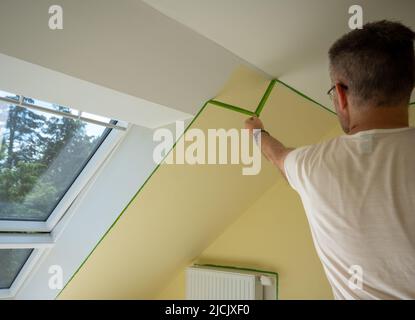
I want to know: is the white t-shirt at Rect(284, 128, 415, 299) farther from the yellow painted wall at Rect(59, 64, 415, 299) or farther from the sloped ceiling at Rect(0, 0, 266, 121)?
the yellow painted wall at Rect(59, 64, 415, 299)

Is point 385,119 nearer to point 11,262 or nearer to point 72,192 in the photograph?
point 72,192

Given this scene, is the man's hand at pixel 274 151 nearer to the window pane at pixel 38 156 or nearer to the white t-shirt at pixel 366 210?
the white t-shirt at pixel 366 210

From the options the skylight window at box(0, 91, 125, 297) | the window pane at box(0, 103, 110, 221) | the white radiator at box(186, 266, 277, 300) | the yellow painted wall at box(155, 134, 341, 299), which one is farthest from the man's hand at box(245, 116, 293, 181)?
the white radiator at box(186, 266, 277, 300)

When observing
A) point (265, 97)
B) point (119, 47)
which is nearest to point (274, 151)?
point (119, 47)

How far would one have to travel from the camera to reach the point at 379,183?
80cm

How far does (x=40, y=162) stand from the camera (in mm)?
2553

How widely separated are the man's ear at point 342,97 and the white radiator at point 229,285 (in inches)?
97.3

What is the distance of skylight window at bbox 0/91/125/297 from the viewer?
90.6 inches

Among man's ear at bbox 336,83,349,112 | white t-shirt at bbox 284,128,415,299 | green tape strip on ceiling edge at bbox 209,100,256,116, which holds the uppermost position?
green tape strip on ceiling edge at bbox 209,100,256,116

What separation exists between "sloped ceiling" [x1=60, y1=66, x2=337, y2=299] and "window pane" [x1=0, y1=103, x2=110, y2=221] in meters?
0.51

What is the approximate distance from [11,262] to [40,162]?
3.65 ft

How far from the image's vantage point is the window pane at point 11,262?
9.95 ft

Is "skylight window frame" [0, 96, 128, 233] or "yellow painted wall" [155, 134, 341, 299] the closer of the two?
"skylight window frame" [0, 96, 128, 233]

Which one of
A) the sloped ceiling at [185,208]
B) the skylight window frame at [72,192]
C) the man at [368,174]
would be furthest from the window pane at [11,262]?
the man at [368,174]
